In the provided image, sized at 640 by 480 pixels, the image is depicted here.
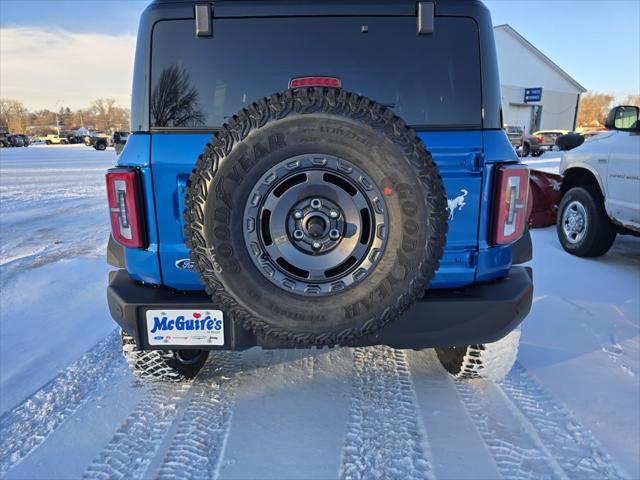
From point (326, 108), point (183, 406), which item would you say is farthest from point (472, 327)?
point (183, 406)

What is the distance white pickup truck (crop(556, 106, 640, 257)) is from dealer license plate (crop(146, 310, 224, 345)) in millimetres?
4221

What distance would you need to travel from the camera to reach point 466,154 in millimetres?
2012

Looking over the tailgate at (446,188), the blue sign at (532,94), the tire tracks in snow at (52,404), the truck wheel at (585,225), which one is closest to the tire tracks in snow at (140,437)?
the tire tracks in snow at (52,404)

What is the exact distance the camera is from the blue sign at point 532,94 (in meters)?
40.9

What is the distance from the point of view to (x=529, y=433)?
2.17 meters

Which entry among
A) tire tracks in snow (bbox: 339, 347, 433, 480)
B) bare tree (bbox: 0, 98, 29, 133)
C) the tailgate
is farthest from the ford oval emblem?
bare tree (bbox: 0, 98, 29, 133)

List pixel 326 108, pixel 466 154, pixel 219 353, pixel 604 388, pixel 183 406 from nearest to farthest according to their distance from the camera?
pixel 326 108
pixel 466 154
pixel 183 406
pixel 604 388
pixel 219 353

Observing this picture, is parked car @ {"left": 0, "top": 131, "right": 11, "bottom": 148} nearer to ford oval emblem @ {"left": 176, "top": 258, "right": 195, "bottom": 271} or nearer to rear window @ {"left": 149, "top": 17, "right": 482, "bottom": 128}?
rear window @ {"left": 149, "top": 17, "right": 482, "bottom": 128}

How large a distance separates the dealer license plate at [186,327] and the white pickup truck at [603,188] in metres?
4.22

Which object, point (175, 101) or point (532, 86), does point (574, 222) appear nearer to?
point (175, 101)

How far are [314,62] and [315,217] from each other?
2.69 feet

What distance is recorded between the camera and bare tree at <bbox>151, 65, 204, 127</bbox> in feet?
6.73

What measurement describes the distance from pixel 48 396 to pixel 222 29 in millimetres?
2202

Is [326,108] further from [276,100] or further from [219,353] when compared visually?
[219,353]
